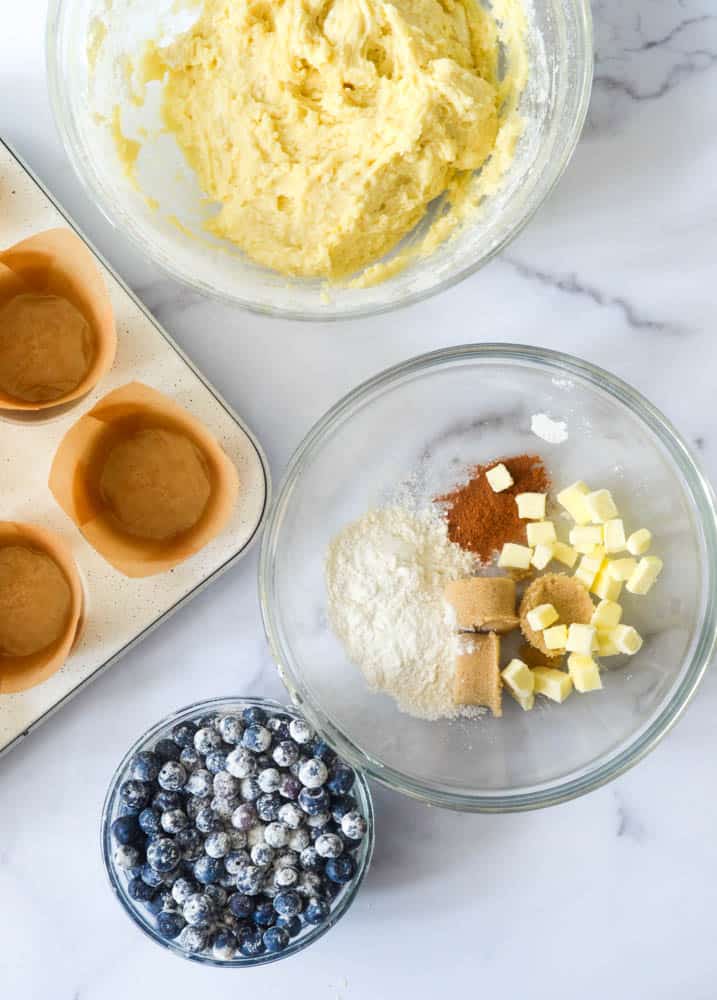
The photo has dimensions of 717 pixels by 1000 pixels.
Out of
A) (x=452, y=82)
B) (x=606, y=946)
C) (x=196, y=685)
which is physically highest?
(x=452, y=82)

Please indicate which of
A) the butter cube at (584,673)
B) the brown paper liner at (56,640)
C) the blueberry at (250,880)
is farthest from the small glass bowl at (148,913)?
the butter cube at (584,673)

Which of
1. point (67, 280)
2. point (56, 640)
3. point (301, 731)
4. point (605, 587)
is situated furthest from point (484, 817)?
point (67, 280)

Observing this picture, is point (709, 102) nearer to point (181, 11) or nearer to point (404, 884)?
point (181, 11)

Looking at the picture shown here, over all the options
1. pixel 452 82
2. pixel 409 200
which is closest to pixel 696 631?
pixel 409 200

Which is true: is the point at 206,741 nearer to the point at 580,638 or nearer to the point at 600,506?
the point at 580,638

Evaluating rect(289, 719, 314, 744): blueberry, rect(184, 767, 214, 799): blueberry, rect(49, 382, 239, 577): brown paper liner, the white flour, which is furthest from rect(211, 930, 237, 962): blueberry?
rect(49, 382, 239, 577): brown paper liner
